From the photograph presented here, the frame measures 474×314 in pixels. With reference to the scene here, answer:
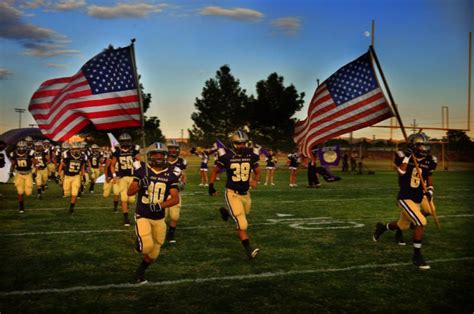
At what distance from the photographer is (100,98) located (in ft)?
22.6

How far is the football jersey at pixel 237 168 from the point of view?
791 centimetres

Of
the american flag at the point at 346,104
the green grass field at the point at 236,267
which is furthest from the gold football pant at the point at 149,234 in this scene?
the american flag at the point at 346,104

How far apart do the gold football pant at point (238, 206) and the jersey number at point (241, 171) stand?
0.26m

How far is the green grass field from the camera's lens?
531 cm

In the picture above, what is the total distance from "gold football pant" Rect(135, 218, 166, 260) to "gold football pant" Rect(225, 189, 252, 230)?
5.45 feet

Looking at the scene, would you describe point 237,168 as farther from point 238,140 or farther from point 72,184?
point 72,184

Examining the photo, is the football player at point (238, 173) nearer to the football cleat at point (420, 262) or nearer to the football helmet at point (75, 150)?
the football cleat at point (420, 262)

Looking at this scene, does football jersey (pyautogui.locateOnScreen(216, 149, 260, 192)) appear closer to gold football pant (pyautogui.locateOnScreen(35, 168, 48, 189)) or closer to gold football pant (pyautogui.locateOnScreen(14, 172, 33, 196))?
gold football pant (pyautogui.locateOnScreen(14, 172, 33, 196))

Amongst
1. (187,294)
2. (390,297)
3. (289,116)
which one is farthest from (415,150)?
A: (289,116)

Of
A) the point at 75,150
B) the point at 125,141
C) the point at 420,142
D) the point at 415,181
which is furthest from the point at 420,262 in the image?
the point at 75,150

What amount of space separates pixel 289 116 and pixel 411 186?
4707 centimetres

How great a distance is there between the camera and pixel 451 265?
696 cm

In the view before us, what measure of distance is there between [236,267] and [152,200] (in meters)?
1.67

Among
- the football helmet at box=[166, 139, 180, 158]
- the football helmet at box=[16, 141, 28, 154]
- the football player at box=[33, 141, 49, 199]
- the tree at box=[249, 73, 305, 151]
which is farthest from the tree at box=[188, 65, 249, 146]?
the football helmet at box=[166, 139, 180, 158]
